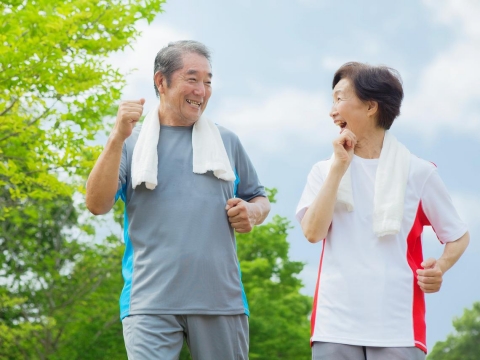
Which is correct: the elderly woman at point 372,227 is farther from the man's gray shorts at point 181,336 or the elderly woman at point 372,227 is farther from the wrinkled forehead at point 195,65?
the wrinkled forehead at point 195,65

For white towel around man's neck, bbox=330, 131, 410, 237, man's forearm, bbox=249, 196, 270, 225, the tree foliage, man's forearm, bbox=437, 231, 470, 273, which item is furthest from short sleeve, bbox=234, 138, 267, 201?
the tree foliage

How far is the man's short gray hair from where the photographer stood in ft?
12.9

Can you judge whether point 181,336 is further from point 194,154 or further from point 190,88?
point 190,88

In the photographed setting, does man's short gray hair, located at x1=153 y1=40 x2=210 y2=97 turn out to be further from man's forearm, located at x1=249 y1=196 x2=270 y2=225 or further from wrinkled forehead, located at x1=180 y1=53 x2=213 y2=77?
man's forearm, located at x1=249 y1=196 x2=270 y2=225

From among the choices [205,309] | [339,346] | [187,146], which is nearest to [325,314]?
[339,346]

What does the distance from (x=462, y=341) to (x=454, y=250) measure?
89.8 feet

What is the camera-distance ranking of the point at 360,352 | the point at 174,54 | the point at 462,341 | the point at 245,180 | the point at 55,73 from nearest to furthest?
the point at 360,352, the point at 174,54, the point at 245,180, the point at 55,73, the point at 462,341

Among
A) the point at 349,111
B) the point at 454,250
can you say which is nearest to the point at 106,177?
the point at 349,111

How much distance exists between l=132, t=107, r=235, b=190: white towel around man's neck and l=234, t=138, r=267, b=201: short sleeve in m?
0.22

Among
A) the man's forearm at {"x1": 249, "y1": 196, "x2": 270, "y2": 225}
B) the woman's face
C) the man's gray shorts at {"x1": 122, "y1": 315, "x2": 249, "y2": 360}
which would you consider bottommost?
the man's gray shorts at {"x1": 122, "y1": 315, "x2": 249, "y2": 360}

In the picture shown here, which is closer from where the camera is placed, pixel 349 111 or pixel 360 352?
pixel 360 352

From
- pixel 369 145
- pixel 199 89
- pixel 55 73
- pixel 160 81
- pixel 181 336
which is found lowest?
pixel 181 336

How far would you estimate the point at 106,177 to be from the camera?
3617 millimetres

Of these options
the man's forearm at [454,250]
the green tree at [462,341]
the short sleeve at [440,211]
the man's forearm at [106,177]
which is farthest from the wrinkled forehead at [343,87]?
the green tree at [462,341]
